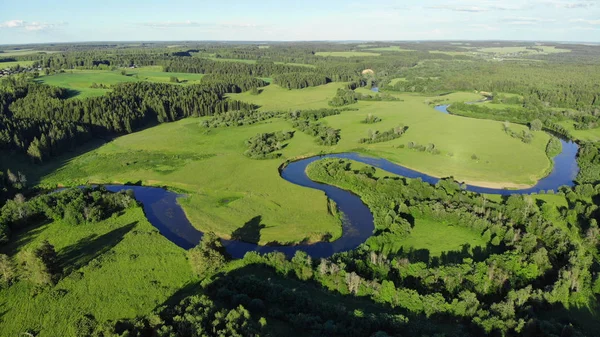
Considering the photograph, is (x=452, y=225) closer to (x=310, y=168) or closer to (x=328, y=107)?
(x=310, y=168)

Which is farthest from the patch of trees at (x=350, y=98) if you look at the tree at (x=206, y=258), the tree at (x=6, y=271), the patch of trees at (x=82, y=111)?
the tree at (x=6, y=271)

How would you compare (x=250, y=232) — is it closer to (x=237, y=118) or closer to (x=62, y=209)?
(x=62, y=209)

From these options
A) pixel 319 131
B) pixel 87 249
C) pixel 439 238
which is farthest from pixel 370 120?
pixel 87 249

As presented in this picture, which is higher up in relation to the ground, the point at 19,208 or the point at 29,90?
the point at 29,90

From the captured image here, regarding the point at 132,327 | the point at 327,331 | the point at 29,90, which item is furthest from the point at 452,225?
the point at 29,90

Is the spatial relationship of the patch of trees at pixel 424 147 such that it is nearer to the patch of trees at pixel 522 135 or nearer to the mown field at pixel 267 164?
the mown field at pixel 267 164

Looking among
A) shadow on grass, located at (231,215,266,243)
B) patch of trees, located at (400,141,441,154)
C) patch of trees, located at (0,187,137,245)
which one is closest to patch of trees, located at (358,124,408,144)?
patch of trees, located at (400,141,441,154)

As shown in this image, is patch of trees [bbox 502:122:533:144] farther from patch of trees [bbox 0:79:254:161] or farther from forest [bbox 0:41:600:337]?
patch of trees [bbox 0:79:254:161]
